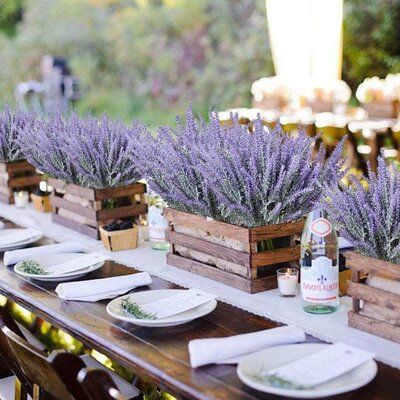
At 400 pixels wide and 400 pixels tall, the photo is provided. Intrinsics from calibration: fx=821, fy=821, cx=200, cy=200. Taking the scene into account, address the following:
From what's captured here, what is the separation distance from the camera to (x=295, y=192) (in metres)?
2.51

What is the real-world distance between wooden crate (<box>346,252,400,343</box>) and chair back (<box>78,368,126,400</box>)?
2.20ft

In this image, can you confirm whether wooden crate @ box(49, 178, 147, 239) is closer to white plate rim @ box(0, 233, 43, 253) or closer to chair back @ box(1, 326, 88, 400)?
white plate rim @ box(0, 233, 43, 253)

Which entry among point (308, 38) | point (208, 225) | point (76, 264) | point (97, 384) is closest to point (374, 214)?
point (208, 225)

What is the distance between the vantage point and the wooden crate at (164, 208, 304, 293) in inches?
98.0

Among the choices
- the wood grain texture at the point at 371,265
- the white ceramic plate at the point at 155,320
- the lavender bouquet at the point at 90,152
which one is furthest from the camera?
the lavender bouquet at the point at 90,152

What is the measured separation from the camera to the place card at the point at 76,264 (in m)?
2.77

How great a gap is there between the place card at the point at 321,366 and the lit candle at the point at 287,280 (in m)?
0.51

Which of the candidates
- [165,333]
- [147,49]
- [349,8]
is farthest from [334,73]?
[165,333]

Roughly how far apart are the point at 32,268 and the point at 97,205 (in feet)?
1.71

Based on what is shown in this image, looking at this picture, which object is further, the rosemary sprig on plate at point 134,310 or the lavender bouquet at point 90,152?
the lavender bouquet at point 90,152

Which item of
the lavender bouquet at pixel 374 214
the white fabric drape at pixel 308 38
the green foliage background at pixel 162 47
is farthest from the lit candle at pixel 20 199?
the green foliage background at pixel 162 47

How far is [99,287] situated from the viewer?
2527 millimetres

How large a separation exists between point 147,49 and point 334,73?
27.1 feet

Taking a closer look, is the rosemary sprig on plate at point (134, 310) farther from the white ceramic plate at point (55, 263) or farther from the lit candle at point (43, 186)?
the lit candle at point (43, 186)
